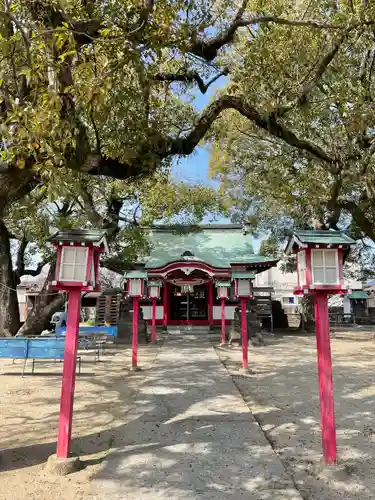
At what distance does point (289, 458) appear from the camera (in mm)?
4566

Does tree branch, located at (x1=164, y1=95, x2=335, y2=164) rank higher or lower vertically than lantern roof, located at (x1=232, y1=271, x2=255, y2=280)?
higher


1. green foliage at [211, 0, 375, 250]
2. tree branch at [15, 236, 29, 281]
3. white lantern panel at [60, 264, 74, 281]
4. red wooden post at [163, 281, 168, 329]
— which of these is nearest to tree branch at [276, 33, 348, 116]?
green foliage at [211, 0, 375, 250]

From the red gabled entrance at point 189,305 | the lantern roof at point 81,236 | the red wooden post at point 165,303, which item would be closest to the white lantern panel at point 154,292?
the red gabled entrance at point 189,305

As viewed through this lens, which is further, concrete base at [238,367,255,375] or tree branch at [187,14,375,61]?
concrete base at [238,367,255,375]

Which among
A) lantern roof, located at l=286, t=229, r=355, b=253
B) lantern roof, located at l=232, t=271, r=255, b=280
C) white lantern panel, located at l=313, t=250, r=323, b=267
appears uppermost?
lantern roof, located at l=232, t=271, r=255, b=280

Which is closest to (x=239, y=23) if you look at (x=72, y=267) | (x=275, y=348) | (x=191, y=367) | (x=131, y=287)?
(x=72, y=267)

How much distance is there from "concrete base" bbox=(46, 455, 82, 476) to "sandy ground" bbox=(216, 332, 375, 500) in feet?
7.39

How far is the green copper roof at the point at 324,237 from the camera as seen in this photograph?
15.7 ft

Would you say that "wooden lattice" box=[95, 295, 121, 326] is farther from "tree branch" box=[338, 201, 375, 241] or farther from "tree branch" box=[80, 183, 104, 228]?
"tree branch" box=[338, 201, 375, 241]

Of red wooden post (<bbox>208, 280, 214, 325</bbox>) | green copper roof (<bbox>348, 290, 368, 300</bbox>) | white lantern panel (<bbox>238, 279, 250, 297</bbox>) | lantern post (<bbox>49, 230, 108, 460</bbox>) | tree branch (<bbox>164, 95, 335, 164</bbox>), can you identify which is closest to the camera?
lantern post (<bbox>49, 230, 108, 460</bbox>)

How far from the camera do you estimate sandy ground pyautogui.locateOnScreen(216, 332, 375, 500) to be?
4012 mm

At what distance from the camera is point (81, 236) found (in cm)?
500

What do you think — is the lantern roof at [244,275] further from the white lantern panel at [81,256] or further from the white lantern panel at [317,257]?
the white lantern panel at [81,256]

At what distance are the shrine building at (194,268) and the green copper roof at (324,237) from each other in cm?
1337
